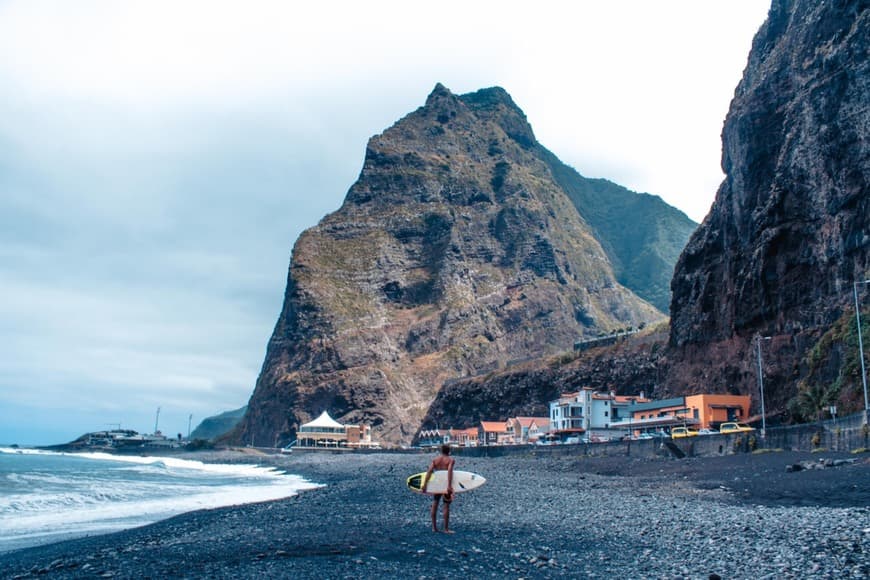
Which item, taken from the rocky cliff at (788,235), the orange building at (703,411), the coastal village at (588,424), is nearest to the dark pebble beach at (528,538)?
the rocky cliff at (788,235)

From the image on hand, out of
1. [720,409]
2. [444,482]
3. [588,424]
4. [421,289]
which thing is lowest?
[588,424]

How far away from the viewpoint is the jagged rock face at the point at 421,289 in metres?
117

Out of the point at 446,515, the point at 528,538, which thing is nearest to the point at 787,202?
the point at 528,538

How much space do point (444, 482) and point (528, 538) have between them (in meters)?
1.83

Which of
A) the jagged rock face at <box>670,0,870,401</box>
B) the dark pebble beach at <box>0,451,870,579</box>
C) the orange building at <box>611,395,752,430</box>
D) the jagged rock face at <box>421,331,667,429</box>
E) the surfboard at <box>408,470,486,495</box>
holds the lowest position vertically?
the dark pebble beach at <box>0,451,870,579</box>

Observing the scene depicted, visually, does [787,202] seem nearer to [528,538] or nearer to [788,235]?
[788,235]

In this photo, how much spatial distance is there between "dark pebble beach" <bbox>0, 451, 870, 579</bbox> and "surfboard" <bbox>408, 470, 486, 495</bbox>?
2.80 ft

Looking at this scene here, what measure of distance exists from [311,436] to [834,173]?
78.2 meters

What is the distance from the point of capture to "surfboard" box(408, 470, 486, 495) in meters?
13.3

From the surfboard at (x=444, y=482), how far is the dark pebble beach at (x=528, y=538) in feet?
2.80

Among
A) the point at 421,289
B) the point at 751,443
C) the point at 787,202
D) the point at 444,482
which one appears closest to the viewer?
the point at 444,482

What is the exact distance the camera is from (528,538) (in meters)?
13.3

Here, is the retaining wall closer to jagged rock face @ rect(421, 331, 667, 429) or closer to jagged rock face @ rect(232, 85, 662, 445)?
jagged rock face @ rect(421, 331, 667, 429)

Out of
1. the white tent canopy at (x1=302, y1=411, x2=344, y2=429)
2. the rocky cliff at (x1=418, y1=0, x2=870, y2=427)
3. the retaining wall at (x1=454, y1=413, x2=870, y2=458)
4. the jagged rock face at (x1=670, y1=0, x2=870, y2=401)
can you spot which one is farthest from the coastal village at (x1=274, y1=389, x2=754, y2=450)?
the jagged rock face at (x1=670, y1=0, x2=870, y2=401)
